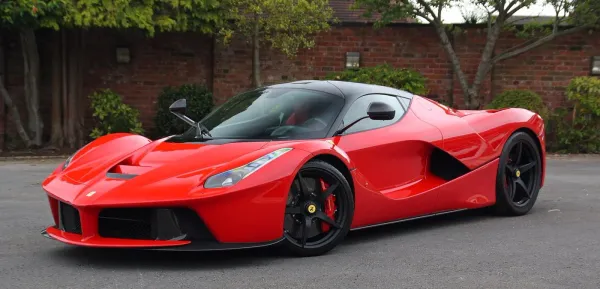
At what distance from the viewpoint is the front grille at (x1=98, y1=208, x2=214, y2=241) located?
4.44 m

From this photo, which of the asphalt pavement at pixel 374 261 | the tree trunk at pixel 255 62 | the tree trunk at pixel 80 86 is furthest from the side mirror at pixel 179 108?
the tree trunk at pixel 80 86

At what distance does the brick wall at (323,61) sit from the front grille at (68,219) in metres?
11.6

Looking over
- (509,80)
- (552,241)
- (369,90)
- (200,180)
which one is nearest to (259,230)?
(200,180)

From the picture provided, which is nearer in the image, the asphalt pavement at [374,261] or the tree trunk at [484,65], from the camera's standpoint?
the asphalt pavement at [374,261]

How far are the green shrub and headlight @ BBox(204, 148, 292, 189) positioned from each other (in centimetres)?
1047

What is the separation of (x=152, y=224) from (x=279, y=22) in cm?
1135

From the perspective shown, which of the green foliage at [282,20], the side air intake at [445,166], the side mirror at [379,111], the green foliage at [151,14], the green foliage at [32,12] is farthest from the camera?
the green foliage at [282,20]

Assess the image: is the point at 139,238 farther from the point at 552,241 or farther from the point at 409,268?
the point at 552,241

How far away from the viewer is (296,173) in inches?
186

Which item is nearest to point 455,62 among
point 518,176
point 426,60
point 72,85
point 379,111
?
point 426,60

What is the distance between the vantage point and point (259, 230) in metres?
4.57

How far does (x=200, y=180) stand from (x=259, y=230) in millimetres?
455

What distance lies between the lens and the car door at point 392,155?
5410mm

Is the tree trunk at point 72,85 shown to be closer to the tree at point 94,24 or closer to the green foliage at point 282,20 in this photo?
the tree at point 94,24
